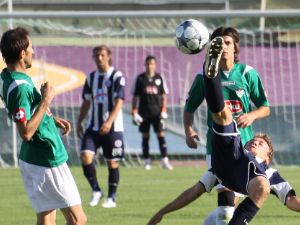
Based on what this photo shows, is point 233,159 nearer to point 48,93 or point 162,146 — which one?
point 48,93

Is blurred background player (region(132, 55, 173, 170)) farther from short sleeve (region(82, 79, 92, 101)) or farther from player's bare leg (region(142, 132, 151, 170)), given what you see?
short sleeve (region(82, 79, 92, 101))

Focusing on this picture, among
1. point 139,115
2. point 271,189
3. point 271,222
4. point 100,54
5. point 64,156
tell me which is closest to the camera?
point 64,156

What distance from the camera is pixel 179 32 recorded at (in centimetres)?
840

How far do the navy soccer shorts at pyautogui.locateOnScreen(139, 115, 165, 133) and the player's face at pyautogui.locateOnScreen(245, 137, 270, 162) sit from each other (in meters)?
10.8

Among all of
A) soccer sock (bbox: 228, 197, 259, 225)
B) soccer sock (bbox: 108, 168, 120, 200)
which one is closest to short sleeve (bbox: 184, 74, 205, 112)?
soccer sock (bbox: 228, 197, 259, 225)

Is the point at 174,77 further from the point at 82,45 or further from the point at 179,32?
the point at 179,32

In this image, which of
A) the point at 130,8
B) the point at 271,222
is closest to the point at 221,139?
the point at 271,222

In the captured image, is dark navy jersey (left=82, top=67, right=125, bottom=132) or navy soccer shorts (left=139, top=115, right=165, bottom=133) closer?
dark navy jersey (left=82, top=67, right=125, bottom=132)

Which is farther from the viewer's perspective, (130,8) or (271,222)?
(130,8)

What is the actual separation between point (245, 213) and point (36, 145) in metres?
1.62

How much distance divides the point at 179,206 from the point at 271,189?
93cm

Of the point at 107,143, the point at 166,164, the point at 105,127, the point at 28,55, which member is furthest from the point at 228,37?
the point at 166,164

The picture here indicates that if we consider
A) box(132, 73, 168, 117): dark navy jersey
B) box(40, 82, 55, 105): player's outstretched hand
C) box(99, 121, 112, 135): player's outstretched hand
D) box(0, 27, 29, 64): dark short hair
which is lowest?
box(132, 73, 168, 117): dark navy jersey

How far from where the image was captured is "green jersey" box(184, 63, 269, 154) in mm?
8930
